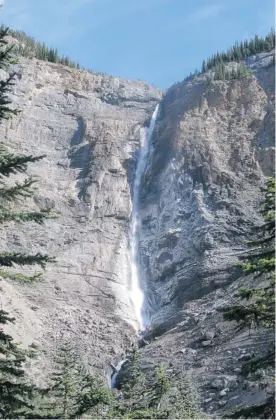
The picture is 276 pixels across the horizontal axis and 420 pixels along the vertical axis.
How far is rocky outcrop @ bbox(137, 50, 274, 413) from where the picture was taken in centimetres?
3581

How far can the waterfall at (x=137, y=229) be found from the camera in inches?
2033

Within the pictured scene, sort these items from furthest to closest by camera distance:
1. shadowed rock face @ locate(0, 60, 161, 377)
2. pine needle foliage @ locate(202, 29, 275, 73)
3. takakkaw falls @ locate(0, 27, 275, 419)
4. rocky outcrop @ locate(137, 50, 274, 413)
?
pine needle foliage @ locate(202, 29, 275, 73)
shadowed rock face @ locate(0, 60, 161, 377)
takakkaw falls @ locate(0, 27, 275, 419)
rocky outcrop @ locate(137, 50, 274, 413)

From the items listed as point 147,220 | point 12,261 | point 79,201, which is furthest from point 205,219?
point 12,261

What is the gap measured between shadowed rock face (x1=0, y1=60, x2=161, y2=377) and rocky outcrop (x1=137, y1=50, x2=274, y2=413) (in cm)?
349

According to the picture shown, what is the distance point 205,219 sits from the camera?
55594 millimetres

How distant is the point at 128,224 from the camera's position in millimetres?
61781

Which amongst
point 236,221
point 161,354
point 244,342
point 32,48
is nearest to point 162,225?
point 236,221

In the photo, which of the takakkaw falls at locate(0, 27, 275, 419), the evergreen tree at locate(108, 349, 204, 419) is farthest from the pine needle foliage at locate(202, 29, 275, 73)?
the evergreen tree at locate(108, 349, 204, 419)

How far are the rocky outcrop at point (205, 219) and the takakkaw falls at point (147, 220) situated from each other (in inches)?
5.7

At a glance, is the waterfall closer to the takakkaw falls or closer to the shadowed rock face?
the takakkaw falls

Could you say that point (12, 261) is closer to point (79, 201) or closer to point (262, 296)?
point (262, 296)

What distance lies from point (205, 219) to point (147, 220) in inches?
345

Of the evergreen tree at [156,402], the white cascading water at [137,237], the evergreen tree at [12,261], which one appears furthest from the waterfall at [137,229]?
the evergreen tree at [12,261]

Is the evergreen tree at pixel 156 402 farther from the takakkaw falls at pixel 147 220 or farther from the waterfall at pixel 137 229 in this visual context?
the waterfall at pixel 137 229
